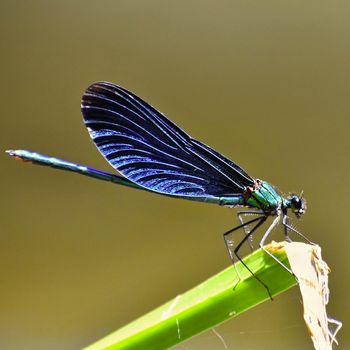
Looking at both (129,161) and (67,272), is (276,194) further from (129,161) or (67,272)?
(67,272)

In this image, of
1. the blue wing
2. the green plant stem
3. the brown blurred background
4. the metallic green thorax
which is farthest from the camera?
the brown blurred background

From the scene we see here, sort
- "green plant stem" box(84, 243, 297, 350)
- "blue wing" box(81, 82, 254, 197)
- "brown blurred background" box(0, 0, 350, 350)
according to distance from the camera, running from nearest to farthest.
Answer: "green plant stem" box(84, 243, 297, 350) → "blue wing" box(81, 82, 254, 197) → "brown blurred background" box(0, 0, 350, 350)

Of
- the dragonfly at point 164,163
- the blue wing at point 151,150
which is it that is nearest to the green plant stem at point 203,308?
the dragonfly at point 164,163

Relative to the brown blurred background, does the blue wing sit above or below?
below

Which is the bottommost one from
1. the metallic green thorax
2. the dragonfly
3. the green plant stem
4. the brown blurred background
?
the green plant stem

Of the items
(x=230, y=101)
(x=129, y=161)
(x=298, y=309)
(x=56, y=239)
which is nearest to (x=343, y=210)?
(x=298, y=309)

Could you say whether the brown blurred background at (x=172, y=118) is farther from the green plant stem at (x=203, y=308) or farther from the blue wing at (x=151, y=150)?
the green plant stem at (x=203, y=308)

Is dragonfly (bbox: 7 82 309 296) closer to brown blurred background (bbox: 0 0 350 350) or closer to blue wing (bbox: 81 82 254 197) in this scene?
blue wing (bbox: 81 82 254 197)

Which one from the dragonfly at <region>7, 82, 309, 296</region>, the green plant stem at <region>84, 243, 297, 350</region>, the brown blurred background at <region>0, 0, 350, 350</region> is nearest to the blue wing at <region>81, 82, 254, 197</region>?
the dragonfly at <region>7, 82, 309, 296</region>
